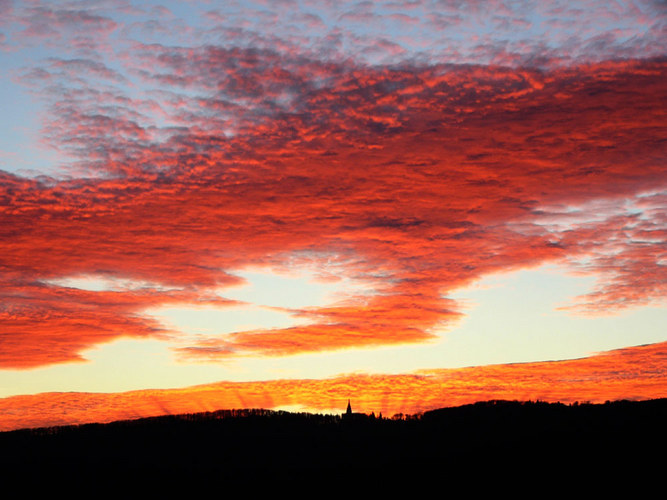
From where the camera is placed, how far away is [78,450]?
73.6 meters

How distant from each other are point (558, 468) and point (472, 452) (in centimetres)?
837

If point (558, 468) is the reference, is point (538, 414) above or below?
above

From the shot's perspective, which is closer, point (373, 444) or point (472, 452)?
point (472, 452)

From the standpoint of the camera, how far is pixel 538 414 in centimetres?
6806

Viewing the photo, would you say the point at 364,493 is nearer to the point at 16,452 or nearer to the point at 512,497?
the point at 512,497

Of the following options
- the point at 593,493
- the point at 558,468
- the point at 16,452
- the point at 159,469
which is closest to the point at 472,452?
the point at 558,468

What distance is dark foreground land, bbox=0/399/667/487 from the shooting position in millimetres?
55844

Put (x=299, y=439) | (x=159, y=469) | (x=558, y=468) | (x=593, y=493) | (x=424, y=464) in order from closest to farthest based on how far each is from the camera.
Answer: (x=593, y=493) → (x=558, y=468) → (x=424, y=464) → (x=159, y=469) → (x=299, y=439)

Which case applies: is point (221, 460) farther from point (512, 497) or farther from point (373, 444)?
point (512, 497)

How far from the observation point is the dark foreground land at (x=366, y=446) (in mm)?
55844

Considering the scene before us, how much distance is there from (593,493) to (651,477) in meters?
4.14

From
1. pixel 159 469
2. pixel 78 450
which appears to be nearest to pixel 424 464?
pixel 159 469

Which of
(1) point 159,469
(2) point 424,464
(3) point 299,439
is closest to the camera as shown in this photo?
(2) point 424,464

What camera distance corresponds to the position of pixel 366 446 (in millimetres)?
67125
